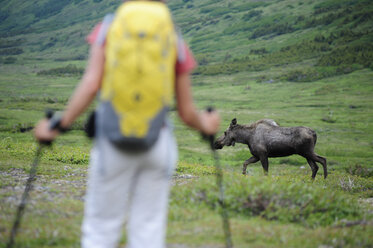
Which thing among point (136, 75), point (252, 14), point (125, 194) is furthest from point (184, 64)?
point (252, 14)

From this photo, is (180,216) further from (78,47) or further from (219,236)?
(78,47)

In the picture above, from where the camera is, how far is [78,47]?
197 metres

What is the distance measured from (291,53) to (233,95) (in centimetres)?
5104

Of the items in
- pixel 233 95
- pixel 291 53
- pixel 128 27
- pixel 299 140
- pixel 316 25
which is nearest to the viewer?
pixel 128 27

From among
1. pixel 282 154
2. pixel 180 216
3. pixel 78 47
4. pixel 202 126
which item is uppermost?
pixel 202 126

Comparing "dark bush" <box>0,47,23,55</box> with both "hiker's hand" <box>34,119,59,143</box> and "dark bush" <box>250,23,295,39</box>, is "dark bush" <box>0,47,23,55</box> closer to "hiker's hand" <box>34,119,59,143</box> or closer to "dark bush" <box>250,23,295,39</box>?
"dark bush" <box>250,23,295,39</box>

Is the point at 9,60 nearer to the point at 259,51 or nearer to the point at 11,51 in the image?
the point at 11,51

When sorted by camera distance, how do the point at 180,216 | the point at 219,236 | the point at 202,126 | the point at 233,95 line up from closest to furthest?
the point at 202,126 < the point at 219,236 < the point at 180,216 < the point at 233,95

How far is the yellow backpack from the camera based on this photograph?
3.40 meters

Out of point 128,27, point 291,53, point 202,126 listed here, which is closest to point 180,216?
point 202,126

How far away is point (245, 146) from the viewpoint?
121ft

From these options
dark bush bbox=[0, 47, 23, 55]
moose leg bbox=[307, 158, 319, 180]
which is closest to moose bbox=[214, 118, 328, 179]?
moose leg bbox=[307, 158, 319, 180]

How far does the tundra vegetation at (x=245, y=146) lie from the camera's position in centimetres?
692

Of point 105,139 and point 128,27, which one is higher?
point 128,27
